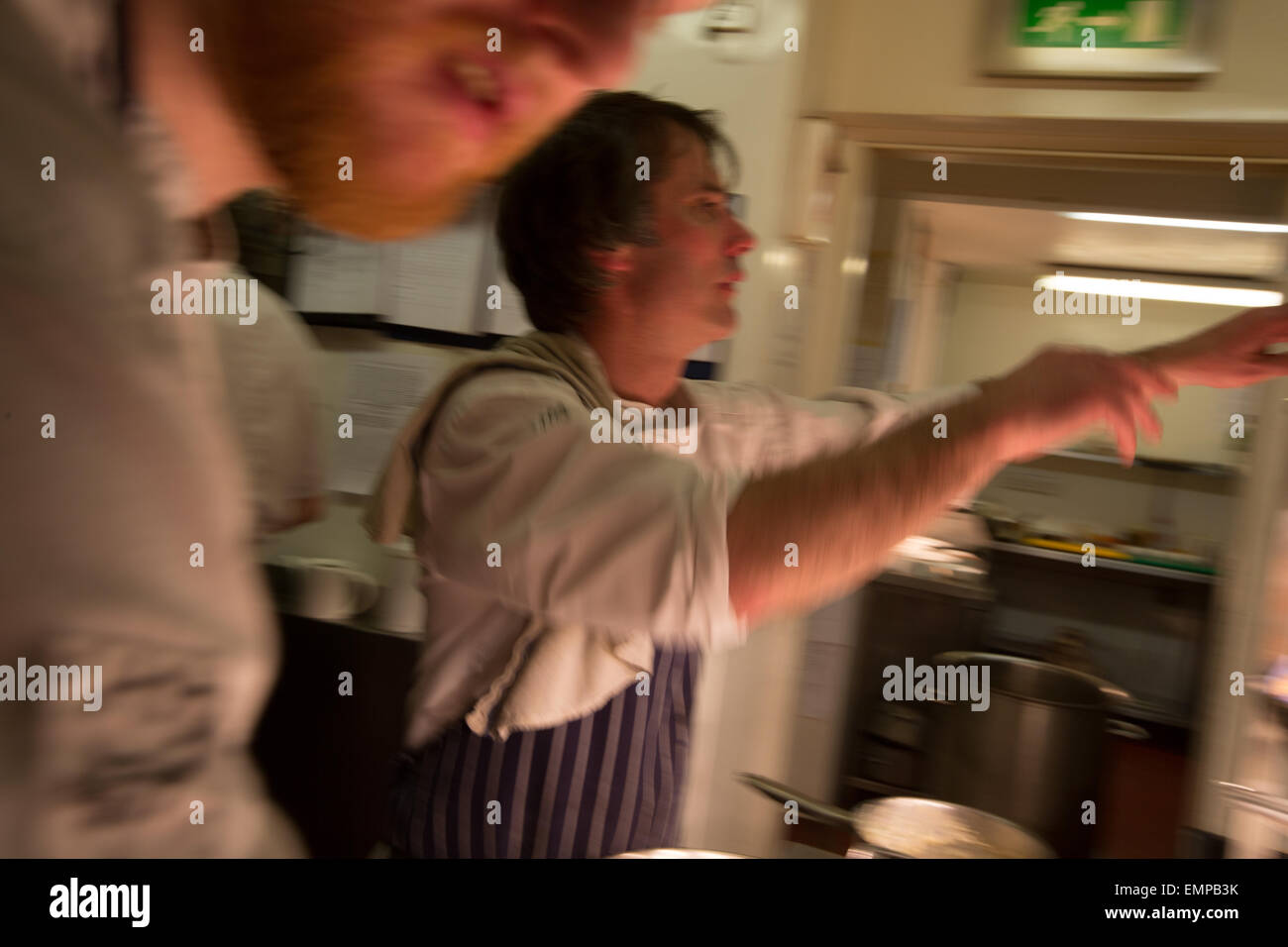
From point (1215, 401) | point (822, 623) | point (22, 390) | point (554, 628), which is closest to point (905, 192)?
point (1215, 401)

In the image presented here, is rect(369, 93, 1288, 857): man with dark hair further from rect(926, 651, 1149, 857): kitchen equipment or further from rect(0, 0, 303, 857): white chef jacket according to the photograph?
rect(926, 651, 1149, 857): kitchen equipment

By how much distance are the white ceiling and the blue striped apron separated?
67cm

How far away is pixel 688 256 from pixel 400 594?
1.41ft

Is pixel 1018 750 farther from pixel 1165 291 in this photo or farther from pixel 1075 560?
pixel 1165 291

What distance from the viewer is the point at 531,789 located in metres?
0.79

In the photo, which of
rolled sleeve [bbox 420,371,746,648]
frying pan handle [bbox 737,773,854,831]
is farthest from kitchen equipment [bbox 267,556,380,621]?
frying pan handle [bbox 737,773,854,831]

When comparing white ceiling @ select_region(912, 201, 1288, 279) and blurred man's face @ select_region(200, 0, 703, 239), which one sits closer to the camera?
blurred man's face @ select_region(200, 0, 703, 239)

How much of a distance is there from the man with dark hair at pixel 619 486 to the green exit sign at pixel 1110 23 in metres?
0.37

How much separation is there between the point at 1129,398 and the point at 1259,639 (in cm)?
65

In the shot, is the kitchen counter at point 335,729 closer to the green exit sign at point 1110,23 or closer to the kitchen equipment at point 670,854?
the kitchen equipment at point 670,854

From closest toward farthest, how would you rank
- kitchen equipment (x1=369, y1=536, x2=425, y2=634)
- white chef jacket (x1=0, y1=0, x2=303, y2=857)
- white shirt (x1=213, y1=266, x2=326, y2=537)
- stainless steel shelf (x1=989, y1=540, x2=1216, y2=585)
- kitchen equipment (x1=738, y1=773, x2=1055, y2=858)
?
white chef jacket (x1=0, y1=0, x2=303, y2=857) → white shirt (x1=213, y1=266, x2=326, y2=537) → kitchen equipment (x1=369, y1=536, x2=425, y2=634) → kitchen equipment (x1=738, y1=773, x2=1055, y2=858) → stainless steel shelf (x1=989, y1=540, x2=1216, y2=585)

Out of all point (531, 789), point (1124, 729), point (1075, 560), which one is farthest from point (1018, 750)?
point (531, 789)

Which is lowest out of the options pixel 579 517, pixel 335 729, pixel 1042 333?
pixel 335 729

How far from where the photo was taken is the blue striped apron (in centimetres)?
78
